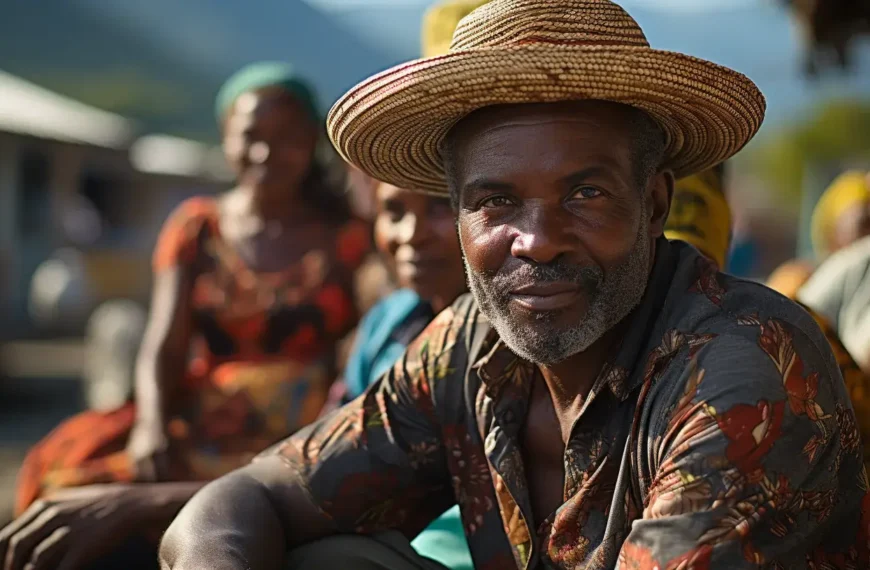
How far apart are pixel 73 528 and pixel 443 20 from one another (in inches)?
77.5

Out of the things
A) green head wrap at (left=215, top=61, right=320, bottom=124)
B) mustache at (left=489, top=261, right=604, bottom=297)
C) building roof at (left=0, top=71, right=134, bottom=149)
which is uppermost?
building roof at (left=0, top=71, right=134, bottom=149)

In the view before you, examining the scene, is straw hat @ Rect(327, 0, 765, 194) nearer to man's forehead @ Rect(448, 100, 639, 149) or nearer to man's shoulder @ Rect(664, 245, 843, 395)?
man's forehead @ Rect(448, 100, 639, 149)

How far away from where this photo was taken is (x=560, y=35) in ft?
6.26

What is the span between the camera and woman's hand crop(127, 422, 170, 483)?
370 cm

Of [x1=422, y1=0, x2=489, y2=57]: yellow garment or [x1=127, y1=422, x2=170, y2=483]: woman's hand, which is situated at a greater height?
[x1=422, y1=0, x2=489, y2=57]: yellow garment

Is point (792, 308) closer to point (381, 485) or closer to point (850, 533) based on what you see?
point (850, 533)

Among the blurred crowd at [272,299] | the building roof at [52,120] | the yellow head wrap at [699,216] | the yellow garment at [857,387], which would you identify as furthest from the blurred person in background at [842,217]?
the building roof at [52,120]

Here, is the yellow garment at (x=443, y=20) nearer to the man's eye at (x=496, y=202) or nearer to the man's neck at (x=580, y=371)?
the man's eye at (x=496, y=202)

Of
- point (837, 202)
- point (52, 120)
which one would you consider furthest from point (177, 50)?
point (837, 202)

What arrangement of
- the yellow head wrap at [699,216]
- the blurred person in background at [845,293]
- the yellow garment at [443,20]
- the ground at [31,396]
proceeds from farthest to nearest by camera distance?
the ground at [31,396], the blurred person in background at [845,293], the yellow garment at [443,20], the yellow head wrap at [699,216]

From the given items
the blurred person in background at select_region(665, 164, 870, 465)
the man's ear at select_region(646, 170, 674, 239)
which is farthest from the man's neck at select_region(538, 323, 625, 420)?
the blurred person in background at select_region(665, 164, 870, 465)

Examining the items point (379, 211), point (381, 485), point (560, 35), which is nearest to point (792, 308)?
point (560, 35)

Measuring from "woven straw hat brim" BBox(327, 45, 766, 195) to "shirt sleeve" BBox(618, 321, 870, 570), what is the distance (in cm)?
48

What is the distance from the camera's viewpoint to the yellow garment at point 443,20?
3328mm
